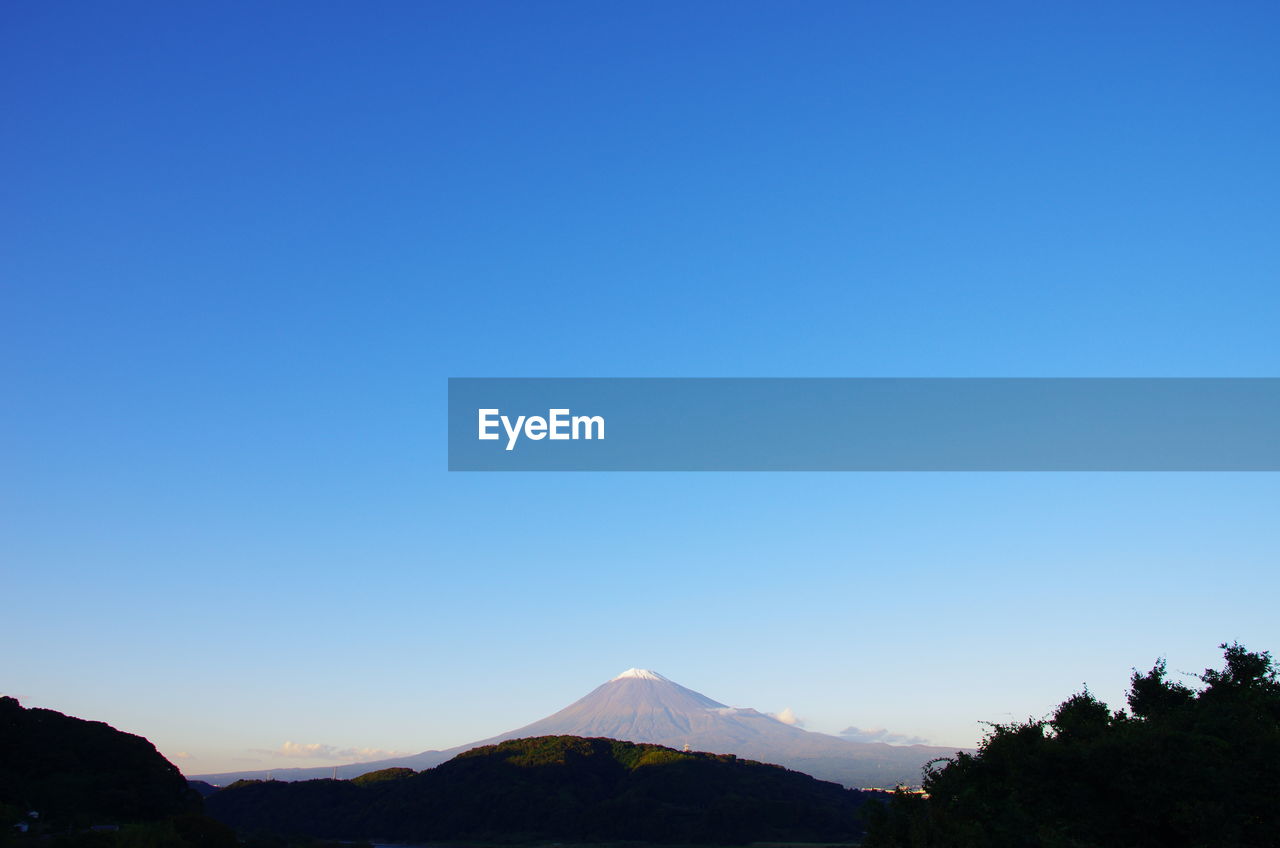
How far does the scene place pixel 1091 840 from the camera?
24.6 m

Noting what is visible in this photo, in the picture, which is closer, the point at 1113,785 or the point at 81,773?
the point at 1113,785

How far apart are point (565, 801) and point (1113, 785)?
296 feet

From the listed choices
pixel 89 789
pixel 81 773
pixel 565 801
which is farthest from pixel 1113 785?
pixel 565 801

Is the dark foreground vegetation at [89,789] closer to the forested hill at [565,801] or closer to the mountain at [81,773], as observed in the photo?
the mountain at [81,773]

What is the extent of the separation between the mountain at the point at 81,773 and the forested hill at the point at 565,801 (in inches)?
1650

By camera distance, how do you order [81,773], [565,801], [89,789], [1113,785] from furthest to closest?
[565,801]
[81,773]
[89,789]
[1113,785]

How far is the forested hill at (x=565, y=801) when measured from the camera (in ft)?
322

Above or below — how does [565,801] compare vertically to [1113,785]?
below

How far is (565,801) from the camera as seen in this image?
4186 inches

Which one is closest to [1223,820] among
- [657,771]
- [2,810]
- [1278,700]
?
[1278,700]

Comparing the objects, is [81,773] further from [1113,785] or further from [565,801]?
[565,801]

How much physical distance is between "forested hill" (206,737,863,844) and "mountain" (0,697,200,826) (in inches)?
1650

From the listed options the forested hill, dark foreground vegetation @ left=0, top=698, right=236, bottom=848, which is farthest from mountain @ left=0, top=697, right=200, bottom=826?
the forested hill

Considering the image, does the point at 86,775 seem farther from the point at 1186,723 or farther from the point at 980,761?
the point at 1186,723
